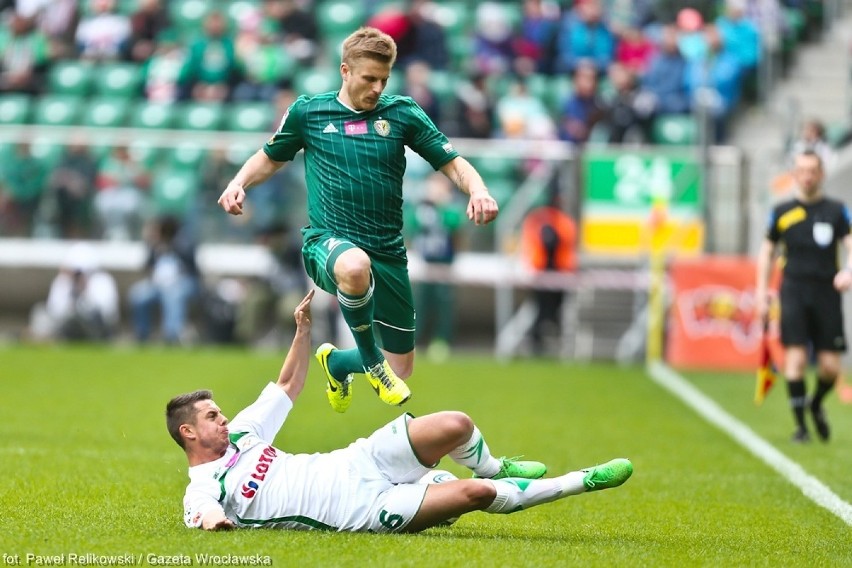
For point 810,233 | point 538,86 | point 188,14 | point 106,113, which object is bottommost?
point 810,233

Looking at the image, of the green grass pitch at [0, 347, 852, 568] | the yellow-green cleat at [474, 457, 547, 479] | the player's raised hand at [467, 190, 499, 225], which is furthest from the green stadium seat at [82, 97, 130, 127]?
the yellow-green cleat at [474, 457, 547, 479]

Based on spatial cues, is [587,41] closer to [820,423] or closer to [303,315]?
[820,423]

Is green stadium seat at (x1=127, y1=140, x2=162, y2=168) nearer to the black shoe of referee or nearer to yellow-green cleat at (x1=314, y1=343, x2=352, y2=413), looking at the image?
the black shoe of referee

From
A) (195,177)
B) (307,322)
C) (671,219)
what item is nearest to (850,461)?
(307,322)

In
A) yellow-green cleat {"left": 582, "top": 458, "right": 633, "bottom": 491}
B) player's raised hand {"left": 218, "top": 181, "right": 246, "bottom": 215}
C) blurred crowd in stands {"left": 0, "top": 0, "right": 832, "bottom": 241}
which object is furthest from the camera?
blurred crowd in stands {"left": 0, "top": 0, "right": 832, "bottom": 241}

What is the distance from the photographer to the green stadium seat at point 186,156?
21.3 m

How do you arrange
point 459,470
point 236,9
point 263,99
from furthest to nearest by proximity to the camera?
point 236,9
point 263,99
point 459,470

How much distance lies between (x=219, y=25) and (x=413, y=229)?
17.3ft

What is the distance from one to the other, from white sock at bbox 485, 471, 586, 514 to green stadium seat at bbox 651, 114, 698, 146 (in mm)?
15809

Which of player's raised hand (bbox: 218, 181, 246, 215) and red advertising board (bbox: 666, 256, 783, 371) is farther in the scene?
red advertising board (bbox: 666, 256, 783, 371)

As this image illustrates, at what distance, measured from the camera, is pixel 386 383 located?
7.79 meters

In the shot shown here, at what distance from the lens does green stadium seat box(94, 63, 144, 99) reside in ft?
80.1

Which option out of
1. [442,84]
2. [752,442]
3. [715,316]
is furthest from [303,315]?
[442,84]

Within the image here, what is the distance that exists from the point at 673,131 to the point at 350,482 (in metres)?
16.3
